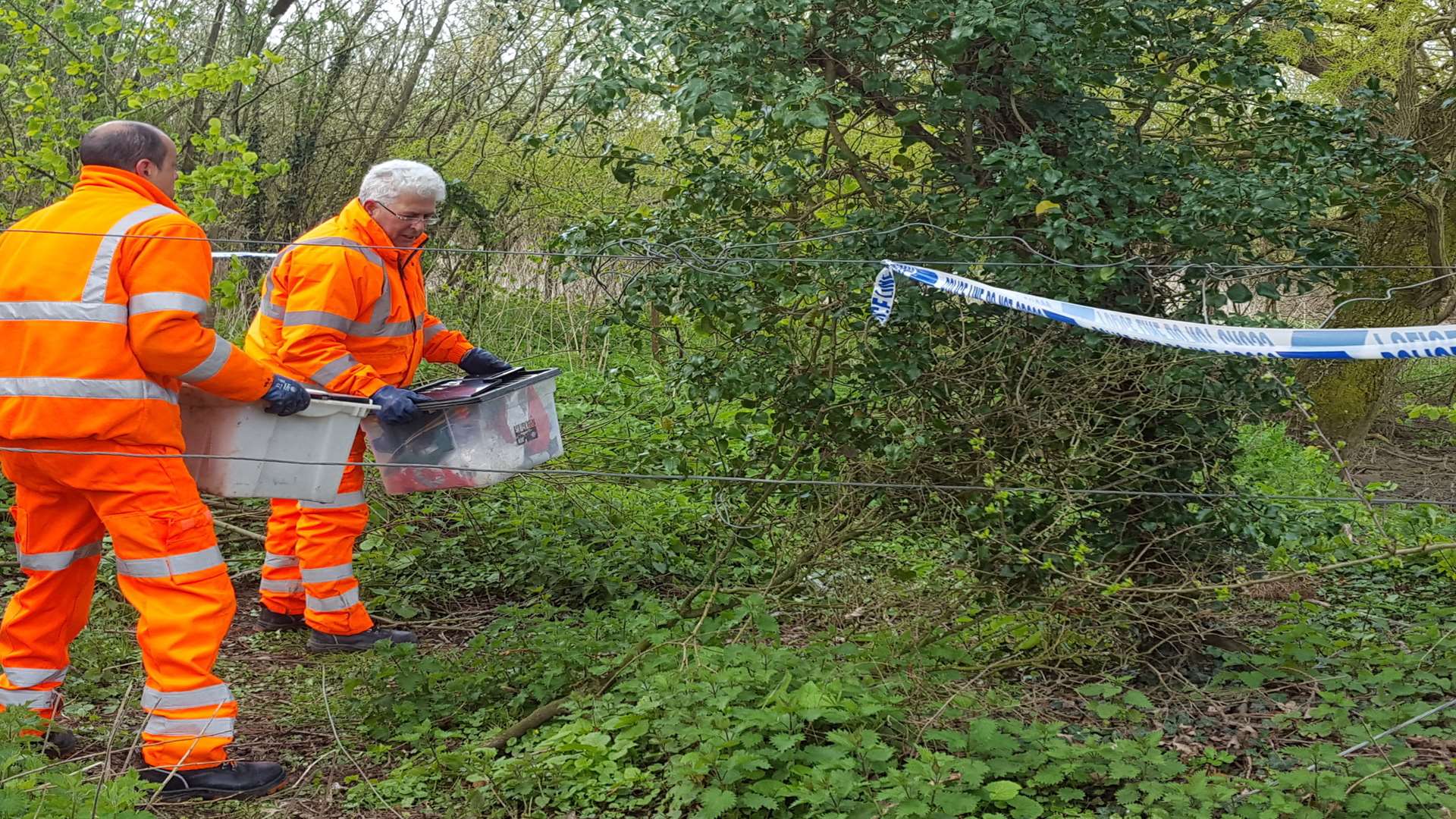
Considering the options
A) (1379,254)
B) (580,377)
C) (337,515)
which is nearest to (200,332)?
(337,515)

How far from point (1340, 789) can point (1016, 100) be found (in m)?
2.47

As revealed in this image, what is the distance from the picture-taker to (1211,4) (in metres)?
4.23

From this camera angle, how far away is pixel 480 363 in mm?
5082

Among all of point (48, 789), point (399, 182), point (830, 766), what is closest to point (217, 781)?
point (48, 789)

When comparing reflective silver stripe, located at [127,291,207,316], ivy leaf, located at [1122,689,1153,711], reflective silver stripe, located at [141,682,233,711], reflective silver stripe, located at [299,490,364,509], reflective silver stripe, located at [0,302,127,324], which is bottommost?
reflective silver stripe, located at [141,682,233,711]

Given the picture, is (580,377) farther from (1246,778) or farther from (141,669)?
(1246,778)

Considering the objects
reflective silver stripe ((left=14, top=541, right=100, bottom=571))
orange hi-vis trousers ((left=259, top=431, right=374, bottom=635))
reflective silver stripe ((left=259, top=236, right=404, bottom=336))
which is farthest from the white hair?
reflective silver stripe ((left=14, top=541, right=100, bottom=571))

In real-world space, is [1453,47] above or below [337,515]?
above

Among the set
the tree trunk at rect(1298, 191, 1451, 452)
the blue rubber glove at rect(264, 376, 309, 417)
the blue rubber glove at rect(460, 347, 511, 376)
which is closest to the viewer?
the blue rubber glove at rect(264, 376, 309, 417)

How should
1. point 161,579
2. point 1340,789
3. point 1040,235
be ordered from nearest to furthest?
point 1340,789
point 161,579
point 1040,235

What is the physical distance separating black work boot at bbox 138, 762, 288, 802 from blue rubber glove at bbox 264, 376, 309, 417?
42.1 inches

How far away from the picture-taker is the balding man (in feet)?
11.1

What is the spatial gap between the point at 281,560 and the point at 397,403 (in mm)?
1366

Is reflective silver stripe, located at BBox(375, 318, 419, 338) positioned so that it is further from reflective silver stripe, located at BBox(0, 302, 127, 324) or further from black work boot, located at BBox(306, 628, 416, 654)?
reflective silver stripe, located at BBox(0, 302, 127, 324)
